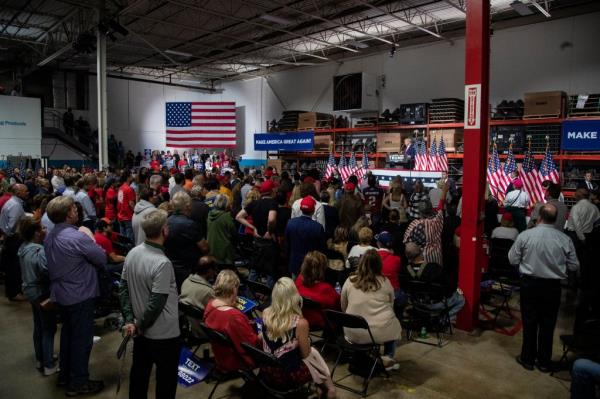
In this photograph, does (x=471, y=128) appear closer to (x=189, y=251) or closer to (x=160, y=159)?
Result: (x=189, y=251)

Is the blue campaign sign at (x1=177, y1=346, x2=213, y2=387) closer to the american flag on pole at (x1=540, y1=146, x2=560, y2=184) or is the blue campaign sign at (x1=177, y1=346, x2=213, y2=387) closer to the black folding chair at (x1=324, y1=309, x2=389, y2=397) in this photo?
the black folding chair at (x1=324, y1=309, x2=389, y2=397)

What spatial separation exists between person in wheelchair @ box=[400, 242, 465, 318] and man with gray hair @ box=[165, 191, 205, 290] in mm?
2112

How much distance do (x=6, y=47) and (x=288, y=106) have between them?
10816 millimetres

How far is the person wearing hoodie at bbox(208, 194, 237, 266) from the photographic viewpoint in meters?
5.14

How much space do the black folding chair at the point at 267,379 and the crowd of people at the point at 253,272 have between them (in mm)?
63

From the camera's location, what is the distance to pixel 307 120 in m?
14.7

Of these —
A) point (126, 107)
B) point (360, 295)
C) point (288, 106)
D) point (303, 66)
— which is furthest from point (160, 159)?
point (360, 295)

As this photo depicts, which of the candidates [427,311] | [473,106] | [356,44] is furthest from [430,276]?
[356,44]

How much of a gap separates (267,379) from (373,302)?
1.07 meters

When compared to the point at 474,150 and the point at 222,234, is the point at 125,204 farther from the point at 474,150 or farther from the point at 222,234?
the point at 474,150

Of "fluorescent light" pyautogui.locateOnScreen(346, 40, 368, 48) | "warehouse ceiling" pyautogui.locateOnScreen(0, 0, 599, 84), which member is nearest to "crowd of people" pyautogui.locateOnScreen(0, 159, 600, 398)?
"warehouse ceiling" pyautogui.locateOnScreen(0, 0, 599, 84)

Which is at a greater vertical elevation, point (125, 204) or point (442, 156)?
point (442, 156)

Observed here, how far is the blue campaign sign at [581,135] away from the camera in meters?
8.40

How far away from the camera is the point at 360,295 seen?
3510 millimetres
